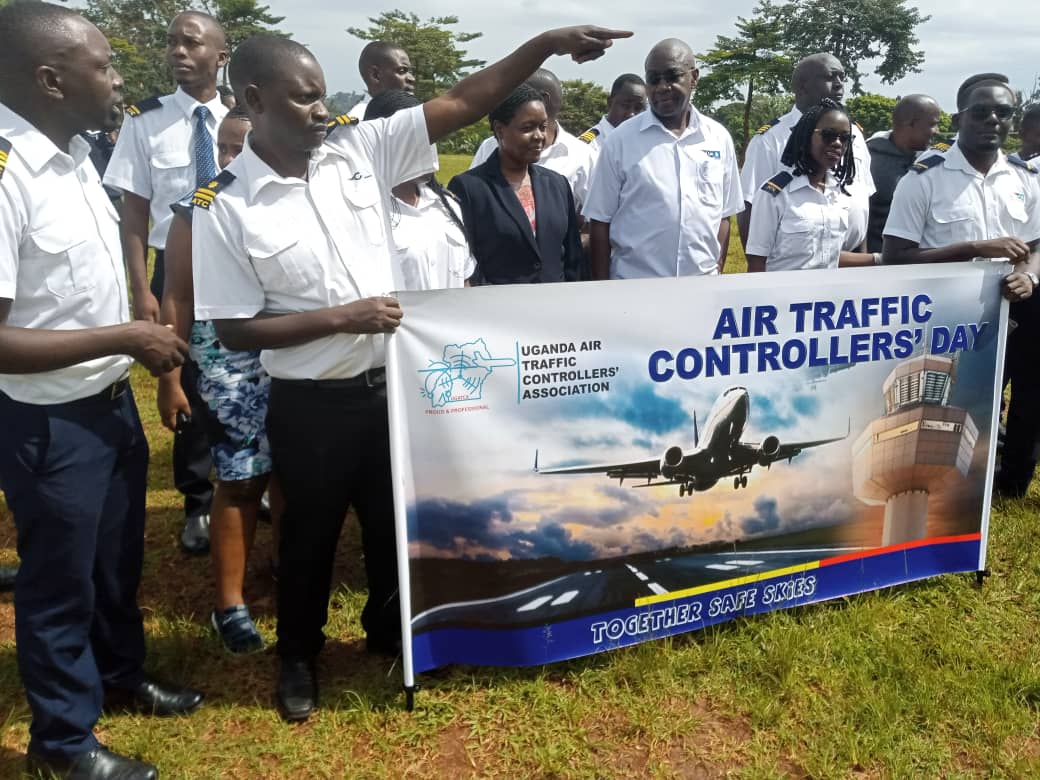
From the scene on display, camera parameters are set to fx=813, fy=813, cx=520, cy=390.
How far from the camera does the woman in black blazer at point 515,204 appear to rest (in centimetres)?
340

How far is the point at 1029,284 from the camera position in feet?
10.3

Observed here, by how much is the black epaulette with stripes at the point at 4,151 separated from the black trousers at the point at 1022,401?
4.21 meters

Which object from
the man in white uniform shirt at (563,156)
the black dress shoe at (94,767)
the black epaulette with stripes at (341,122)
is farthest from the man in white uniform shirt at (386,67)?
the black dress shoe at (94,767)

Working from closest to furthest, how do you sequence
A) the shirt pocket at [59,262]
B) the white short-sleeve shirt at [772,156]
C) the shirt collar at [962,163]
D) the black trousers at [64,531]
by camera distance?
the shirt pocket at [59,262] → the black trousers at [64,531] → the shirt collar at [962,163] → the white short-sleeve shirt at [772,156]

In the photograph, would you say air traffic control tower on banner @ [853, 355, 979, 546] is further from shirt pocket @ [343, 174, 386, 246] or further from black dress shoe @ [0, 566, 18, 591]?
black dress shoe @ [0, 566, 18, 591]

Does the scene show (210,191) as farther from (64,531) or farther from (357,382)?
(64,531)

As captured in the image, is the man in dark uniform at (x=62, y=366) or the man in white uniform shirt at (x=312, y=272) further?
the man in white uniform shirt at (x=312, y=272)

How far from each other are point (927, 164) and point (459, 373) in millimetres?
2732

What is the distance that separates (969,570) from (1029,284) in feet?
3.85

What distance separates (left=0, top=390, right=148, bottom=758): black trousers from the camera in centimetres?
206

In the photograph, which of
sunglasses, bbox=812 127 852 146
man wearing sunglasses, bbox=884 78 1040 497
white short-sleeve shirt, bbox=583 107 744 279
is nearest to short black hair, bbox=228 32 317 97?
white short-sleeve shirt, bbox=583 107 744 279

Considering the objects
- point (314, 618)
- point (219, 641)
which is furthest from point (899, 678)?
point (219, 641)

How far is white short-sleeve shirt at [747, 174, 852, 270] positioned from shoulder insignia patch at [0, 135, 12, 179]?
10.3ft

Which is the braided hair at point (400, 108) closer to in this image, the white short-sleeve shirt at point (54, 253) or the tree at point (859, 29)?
the white short-sleeve shirt at point (54, 253)
